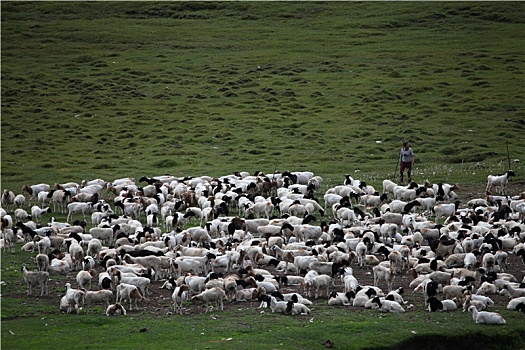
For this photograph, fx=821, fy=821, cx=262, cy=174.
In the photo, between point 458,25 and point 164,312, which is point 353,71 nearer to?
point 458,25

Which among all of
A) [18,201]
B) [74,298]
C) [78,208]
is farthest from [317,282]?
[18,201]

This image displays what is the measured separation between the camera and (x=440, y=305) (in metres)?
19.7

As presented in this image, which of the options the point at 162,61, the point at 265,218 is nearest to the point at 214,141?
the point at 265,218

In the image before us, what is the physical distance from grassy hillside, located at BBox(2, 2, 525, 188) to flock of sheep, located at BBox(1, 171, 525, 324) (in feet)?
26.8

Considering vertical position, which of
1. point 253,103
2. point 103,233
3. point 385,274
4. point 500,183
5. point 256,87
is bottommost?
point 103,233

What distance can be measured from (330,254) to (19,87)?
165 feet

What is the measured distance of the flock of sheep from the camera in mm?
20328

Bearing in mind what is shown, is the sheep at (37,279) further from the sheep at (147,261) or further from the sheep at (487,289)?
the sheep at (487,289)

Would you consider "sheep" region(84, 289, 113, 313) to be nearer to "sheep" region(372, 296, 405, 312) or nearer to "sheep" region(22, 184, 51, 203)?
"sheep" region(372, 296, 405, 312)

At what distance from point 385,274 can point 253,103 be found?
139 feet

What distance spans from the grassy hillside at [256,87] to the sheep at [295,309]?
20.5 metres

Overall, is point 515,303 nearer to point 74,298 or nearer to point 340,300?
point 340,300

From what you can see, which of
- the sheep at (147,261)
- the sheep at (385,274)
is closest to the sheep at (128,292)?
the sheep at (147,261)

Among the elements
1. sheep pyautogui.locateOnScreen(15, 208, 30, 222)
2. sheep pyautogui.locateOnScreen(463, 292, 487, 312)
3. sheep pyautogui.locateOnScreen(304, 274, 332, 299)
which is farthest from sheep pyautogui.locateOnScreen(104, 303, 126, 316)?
sheep pyautogui.locateOnScreen(15, 208, 30, 222)
